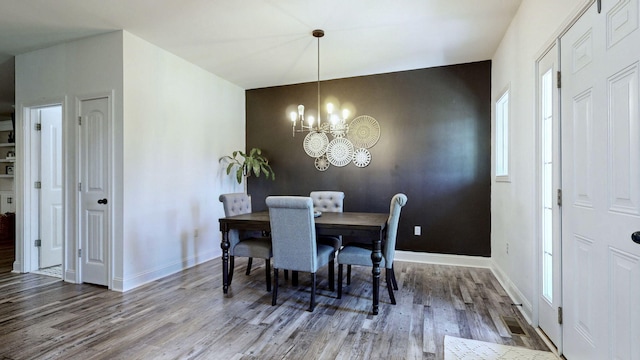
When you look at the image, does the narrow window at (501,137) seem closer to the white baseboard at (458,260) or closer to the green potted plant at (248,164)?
the white baseboard at (458,260)

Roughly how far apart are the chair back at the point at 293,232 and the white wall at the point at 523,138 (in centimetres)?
176

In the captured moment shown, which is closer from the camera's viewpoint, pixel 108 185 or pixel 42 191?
pixel 108 185

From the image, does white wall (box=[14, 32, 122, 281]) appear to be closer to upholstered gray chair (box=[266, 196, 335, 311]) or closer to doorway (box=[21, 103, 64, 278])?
doorway (box=[21, 103, 64, 278])

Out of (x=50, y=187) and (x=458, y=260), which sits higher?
(x=50, y=187)

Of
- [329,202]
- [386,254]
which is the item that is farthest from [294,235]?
[329,202]

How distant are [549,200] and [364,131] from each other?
8.93 ft

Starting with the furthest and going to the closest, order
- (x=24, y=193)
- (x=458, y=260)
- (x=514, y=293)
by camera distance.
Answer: (x=458, y=260) → (x=24, y=193) → (x=514, y=293)

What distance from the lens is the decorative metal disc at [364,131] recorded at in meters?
4.59

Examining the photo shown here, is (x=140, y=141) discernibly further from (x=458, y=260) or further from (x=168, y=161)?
(x=458, y=260)

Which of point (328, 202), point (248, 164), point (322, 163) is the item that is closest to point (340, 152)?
point (322, 163)

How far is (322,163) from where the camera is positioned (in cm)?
488

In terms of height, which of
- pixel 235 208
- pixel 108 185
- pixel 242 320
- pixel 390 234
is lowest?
pixel 242 320

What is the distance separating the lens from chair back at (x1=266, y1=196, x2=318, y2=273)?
105 inches

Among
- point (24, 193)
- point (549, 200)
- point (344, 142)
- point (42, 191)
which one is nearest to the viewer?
point (549, 200)
